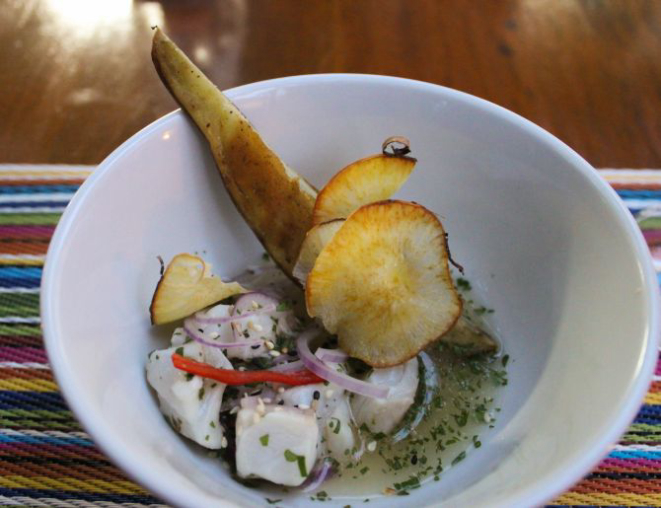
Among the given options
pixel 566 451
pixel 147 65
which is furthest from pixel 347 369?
pixel 147 65

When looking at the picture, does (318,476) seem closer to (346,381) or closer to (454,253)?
(346,381)

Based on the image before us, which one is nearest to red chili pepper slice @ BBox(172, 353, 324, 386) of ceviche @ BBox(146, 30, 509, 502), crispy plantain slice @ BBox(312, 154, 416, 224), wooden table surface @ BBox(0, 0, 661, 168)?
ceviche @ BBox(146, 30, 509, 502)

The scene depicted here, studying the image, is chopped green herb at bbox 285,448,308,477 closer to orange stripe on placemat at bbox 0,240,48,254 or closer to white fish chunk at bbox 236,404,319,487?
white fish chunk at bbox 236,404,319,487

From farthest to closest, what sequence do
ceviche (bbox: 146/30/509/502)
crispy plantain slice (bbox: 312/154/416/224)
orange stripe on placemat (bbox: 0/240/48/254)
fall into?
1. orange stripe on placemat (bbox: 0/240/48/254)
2. crispy plantain slice (bbox: 312/154/416/224)
3. ceviche (bbox: 146/30/509/502)

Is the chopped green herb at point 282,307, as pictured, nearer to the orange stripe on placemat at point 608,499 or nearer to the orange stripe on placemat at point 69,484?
the orange stripe on placemat at point 69,484

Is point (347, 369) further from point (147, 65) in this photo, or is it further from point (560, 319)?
point (147, 65)

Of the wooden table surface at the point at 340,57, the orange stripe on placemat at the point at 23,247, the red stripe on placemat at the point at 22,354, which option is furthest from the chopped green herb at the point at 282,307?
the wooden table surface at the point at 340,57
